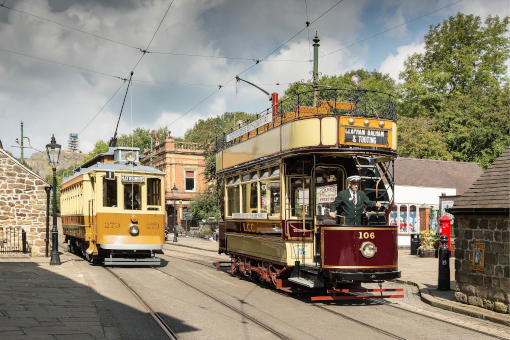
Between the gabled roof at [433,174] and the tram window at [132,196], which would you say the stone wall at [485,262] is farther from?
the gabled roof at [433,174]

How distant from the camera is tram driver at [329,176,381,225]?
1068 cm

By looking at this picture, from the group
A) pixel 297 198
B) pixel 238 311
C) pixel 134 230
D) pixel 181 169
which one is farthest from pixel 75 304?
pixel 181 169

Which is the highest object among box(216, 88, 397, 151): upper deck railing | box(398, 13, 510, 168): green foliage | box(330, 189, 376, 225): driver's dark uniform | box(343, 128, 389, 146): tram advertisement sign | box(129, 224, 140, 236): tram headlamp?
box(398, 13, 510, 168): green foliage

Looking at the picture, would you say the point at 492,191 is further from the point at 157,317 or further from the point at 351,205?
the point at 157,317

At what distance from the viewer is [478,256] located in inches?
410

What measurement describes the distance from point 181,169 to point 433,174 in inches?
1219

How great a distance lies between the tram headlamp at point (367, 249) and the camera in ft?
33.7

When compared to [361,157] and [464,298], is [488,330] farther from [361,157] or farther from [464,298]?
[361,157]

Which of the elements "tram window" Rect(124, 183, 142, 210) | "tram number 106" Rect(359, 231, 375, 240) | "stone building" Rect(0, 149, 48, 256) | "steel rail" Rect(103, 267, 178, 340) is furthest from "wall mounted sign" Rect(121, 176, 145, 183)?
"tram number 106" Rect(359, 231, 375, 240)

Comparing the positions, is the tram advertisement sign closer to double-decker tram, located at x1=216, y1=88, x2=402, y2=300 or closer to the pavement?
double-decker tram, located at x1=216, y1=88, x2=402, y2=300

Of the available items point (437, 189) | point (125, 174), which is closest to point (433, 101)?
point (437, 189)

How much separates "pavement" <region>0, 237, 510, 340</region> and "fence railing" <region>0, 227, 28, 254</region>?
10.3ft

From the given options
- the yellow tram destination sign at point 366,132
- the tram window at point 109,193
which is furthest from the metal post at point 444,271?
the tram window at point 109,193

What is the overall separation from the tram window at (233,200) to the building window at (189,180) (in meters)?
42.4
